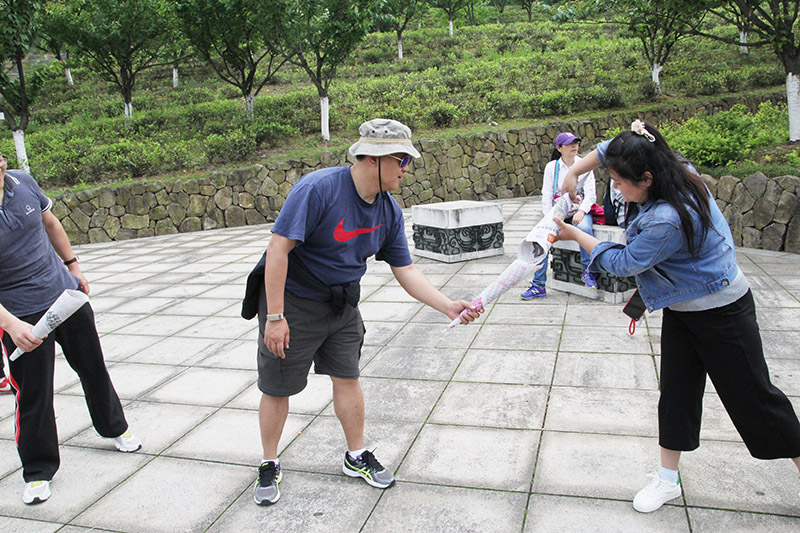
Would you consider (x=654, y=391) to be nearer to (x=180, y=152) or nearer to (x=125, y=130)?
(x=180, y=152)

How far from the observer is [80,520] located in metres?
2.66

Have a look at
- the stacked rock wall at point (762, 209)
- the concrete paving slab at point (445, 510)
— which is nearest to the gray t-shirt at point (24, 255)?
the concrete paving slab at point (445, 510)

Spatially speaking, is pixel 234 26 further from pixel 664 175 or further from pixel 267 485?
pixel 664 175

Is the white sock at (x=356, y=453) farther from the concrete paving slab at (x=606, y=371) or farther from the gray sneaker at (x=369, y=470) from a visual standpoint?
the concrete paving slab at (x=606, y=371)

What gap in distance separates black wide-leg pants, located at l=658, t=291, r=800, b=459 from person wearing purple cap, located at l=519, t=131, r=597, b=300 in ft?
9.54

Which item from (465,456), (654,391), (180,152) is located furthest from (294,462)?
Result: (180,152)

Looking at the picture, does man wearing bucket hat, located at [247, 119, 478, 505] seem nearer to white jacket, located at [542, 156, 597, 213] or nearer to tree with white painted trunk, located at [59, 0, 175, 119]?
white jacket, located at [542, 156, 597, 213]

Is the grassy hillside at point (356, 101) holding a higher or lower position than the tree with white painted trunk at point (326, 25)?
lower

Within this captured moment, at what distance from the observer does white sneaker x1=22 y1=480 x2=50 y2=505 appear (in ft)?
9.16

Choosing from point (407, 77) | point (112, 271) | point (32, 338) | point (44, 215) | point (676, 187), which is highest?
point (407, 77)

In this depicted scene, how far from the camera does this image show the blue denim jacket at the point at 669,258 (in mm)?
2145

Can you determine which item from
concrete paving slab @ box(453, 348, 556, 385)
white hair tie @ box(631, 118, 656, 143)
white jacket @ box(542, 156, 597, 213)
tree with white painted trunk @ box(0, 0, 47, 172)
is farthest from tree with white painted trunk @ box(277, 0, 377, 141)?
white hair tie @ box(631, 118, 656, 143)

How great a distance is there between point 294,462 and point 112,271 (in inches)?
256

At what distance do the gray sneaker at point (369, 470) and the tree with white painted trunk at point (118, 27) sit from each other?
14016 millimetres
